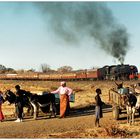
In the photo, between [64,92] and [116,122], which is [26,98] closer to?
[64,92]

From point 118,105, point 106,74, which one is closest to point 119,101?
point 118,105

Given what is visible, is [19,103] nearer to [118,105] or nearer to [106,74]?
[118,105]

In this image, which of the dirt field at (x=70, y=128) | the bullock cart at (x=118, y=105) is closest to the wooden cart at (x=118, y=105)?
the bullock cart at (x=118, y=105)

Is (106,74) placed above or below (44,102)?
above

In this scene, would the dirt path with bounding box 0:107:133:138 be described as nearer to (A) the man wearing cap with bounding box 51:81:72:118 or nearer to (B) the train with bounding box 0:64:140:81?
(A) the man wearing cap with bounding box 51:81:72:118

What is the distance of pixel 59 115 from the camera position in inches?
837

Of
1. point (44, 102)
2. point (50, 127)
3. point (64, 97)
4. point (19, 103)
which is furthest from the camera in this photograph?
point (44, 102)

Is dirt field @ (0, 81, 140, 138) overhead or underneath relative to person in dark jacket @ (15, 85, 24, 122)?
underneath

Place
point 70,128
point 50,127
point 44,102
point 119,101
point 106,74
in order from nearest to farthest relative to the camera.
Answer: point 70,128, point 50,127, point 119,101, point 44,102, point 106,74

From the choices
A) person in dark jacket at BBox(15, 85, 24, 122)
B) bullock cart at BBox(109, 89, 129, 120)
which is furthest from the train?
person in dark jacket at BBox(15, 85, 24, 122)

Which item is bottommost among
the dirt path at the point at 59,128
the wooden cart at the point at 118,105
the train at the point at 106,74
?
the dirt path at the point at 59,128

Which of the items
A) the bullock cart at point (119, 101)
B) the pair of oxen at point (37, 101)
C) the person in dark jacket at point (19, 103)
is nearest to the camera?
the bullock cart at point (119, 101)

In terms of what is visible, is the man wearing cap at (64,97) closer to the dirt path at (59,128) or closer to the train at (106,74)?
the dirt path at (59,128)

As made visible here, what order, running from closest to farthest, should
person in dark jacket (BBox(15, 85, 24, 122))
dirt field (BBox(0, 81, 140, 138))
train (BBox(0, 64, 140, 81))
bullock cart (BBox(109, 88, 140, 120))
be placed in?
dirt field (BBox(0, 81, 140, 138))
bullock cart (BBox(109, 88, 140, 120))
person in dark jacket (BBox(15, 85, 24, 122))
train (BBox(0, 64, 140, 81))
